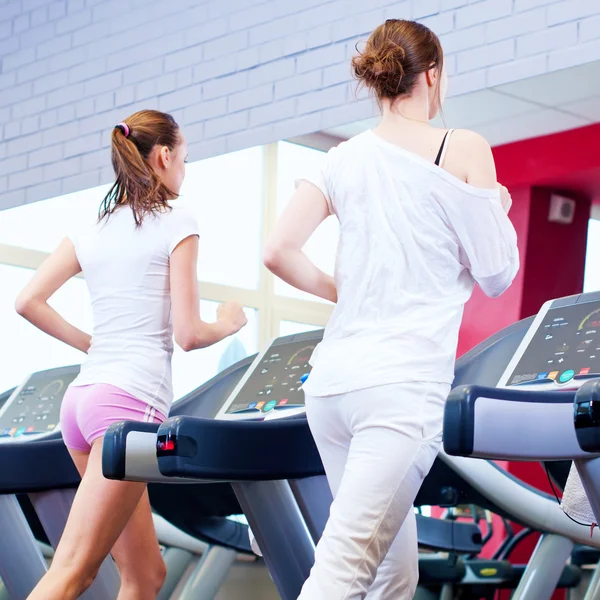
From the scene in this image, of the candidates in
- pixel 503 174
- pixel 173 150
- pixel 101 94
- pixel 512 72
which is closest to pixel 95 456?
pixel 173 150

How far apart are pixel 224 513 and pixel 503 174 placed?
157 cm

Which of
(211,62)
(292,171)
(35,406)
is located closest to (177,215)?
(35,406)

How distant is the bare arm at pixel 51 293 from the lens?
2.37 meters

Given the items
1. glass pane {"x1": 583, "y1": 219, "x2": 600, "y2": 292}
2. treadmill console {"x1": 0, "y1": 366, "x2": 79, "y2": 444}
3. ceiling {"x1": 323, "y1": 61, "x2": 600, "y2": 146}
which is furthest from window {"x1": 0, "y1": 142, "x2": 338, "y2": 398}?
glass pane {"x1": 583, "y1": 219, "x2": 600, "y2": 292}

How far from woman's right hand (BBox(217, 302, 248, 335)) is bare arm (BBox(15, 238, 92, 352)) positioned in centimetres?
33

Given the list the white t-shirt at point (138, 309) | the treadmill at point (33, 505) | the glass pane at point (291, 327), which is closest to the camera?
the white t-shirt at point (138, 309)

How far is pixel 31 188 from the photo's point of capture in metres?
5.09

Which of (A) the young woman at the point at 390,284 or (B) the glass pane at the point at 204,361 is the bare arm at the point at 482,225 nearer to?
(A) the young woman at the point at 390,284

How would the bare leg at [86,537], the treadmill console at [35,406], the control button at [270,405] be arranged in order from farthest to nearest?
the treadmill console at [35,406]
the control button at [270,405]
the bare leg at [86,537]

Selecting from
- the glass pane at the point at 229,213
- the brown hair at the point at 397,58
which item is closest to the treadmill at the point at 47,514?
the glass pane at the point at 229,213

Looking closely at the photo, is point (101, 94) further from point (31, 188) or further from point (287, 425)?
point (287, 425)

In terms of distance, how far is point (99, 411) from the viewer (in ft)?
7.13

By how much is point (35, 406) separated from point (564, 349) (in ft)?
6.94

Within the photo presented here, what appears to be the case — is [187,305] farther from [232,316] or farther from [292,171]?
[292,171]
